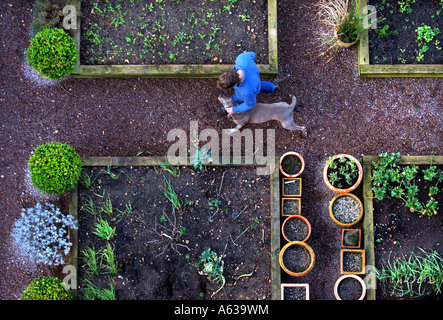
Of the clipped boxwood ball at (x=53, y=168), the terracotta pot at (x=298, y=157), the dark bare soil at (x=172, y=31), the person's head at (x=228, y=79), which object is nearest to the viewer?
the person's head at (x=228, y=79)

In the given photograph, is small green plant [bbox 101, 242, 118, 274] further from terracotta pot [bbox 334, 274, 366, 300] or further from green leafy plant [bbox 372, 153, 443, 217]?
green leafy plant [bbox 372, 153, 443, 217]

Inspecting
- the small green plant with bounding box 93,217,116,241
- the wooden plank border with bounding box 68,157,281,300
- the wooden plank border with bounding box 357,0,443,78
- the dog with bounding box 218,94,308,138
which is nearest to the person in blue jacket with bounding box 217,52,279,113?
the dog with bounding box 218,94,308,138

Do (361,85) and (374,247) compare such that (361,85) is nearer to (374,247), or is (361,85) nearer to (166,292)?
(374,247)

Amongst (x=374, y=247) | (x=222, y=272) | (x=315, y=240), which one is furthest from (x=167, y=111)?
(x=374, y=247)

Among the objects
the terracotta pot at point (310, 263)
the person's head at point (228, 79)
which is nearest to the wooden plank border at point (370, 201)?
the terracotta pot at point (310, 263)

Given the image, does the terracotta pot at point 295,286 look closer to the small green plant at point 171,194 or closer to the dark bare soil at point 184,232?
the dark bare soil at point 184,232

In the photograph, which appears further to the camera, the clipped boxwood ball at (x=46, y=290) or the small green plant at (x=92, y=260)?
the small green plant at (x=92, y=260)
